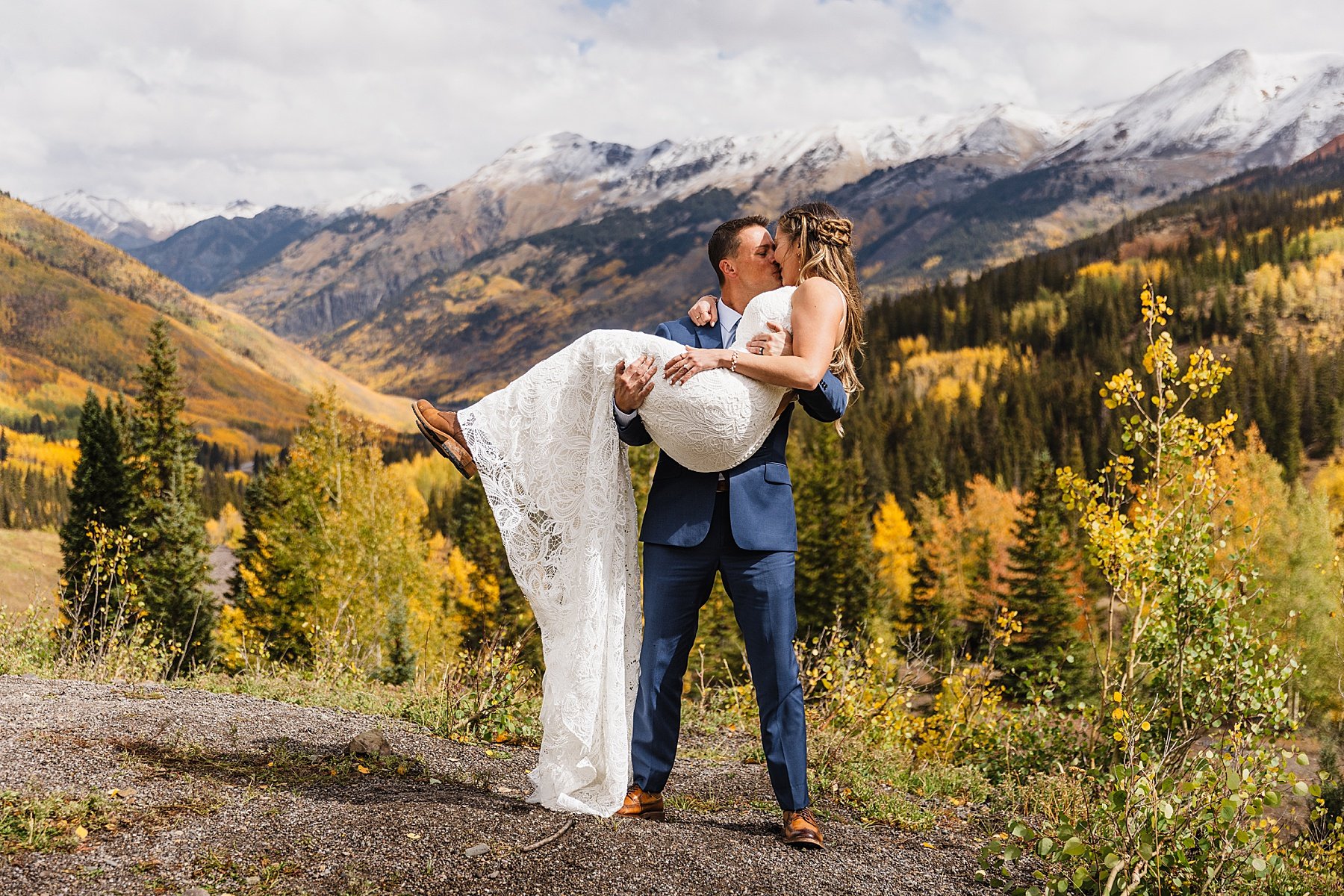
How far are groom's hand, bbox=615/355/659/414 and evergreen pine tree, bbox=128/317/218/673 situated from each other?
2878 centimetres

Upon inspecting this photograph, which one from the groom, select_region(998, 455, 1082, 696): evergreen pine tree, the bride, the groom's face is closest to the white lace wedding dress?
the bride

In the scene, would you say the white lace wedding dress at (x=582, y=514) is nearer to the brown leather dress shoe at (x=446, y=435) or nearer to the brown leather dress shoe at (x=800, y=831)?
the brown leather dress shoe at (x=446, y=435)

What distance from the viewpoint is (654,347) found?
4.57m

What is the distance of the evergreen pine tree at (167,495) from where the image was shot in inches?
1186

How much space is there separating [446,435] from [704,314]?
A: 1444 mm

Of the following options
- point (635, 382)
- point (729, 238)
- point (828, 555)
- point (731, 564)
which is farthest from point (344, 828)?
point (828, 555)

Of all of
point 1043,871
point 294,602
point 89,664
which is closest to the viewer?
point 1043,871

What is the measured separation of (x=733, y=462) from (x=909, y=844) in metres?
2.51

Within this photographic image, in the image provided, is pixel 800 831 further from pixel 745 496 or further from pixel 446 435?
pixel 446 435

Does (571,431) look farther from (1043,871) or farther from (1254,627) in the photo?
(1254,627)

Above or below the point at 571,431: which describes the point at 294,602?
below

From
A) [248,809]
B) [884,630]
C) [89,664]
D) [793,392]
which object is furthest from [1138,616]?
[884,630]

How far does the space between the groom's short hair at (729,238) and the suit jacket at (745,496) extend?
82 cm

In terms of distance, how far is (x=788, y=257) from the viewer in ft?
15.6
